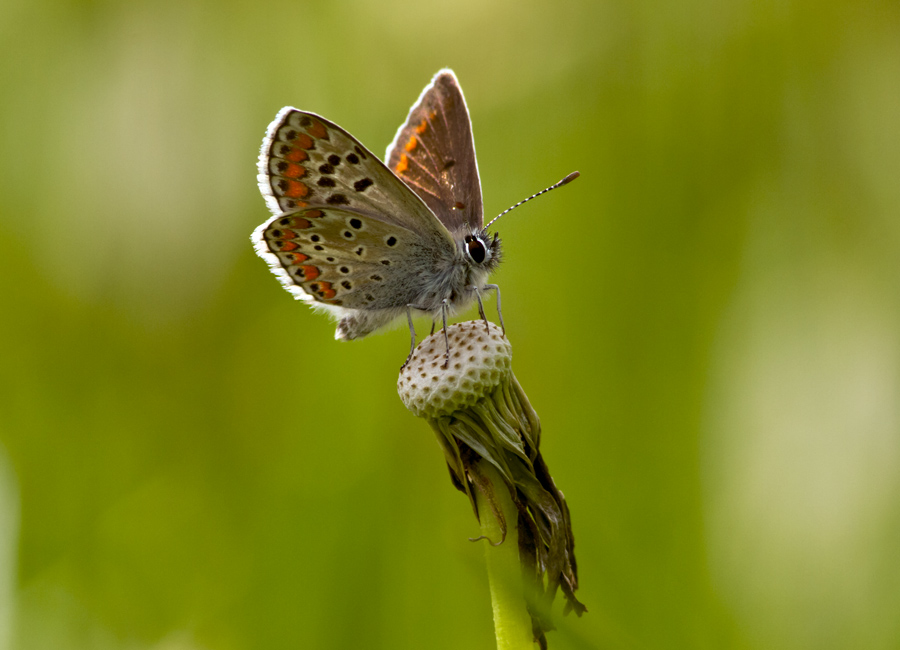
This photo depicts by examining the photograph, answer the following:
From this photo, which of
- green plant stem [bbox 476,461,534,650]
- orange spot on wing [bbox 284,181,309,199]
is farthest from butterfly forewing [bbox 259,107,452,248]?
green plant stem [bbox 476,461,534,650]

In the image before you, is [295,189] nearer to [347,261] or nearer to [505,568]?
[347,261]

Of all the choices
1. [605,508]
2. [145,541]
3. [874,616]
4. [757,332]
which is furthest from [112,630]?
[757,332]

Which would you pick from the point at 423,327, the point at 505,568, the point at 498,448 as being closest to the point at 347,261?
the point at 423,327

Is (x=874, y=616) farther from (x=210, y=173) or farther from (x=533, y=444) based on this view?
(x=210, y=173)

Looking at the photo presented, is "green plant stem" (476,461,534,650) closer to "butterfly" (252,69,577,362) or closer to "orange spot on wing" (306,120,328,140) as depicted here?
"butterfly" (252,69,577,362)

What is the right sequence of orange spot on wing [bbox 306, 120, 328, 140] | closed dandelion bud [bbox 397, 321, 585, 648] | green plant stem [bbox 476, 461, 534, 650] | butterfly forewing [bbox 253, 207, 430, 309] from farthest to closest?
butterfly forewing [bbox 253, 207, 430, 309] → orange spot on wing [bbox 306, 120, 328, 140] → closed dandelion bud [bbox 397, 321, 585, 648] → green plant stem [bbox 476, 461, 534, 650]

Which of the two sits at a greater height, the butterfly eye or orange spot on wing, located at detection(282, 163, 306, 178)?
orange spot on wing, located at detection(282, 163, 306, 178)

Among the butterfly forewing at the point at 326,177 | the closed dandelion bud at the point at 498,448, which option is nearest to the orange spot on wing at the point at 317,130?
the butterfly forewing at the point at 326,177
